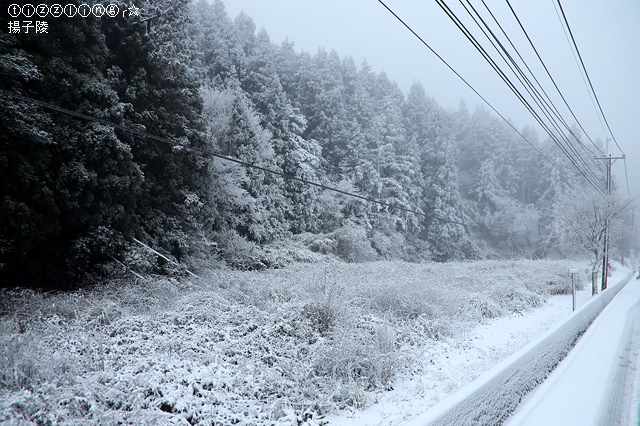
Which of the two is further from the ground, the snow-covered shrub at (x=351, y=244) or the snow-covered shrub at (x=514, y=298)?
the snow-covered shrub at (x=351, y=244)

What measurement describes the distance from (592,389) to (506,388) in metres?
1.79

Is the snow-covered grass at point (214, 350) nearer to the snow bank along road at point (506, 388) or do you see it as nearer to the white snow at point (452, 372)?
the white snow at point (452, 372)

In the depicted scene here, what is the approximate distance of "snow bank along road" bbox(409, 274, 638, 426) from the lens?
10.0 feet

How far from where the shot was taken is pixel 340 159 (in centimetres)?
3030

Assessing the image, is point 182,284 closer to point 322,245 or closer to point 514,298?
point 514,298

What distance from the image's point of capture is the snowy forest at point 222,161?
835 cm

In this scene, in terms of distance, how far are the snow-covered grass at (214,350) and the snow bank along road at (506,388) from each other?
3.38ft

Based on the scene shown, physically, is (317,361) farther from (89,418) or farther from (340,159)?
(340,159)

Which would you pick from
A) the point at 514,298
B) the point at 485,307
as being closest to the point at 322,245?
the point at 514,298

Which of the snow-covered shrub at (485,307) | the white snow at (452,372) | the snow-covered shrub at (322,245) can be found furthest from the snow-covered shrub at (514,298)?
the snow-covered shrub at (322,245)

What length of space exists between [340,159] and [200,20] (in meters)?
16.1

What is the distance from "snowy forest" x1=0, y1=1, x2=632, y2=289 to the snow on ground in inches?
138

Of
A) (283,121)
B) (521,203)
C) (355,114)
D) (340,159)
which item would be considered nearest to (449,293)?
Result: (283,121)

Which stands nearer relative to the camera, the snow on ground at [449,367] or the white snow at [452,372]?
the white snow at [452,372]
